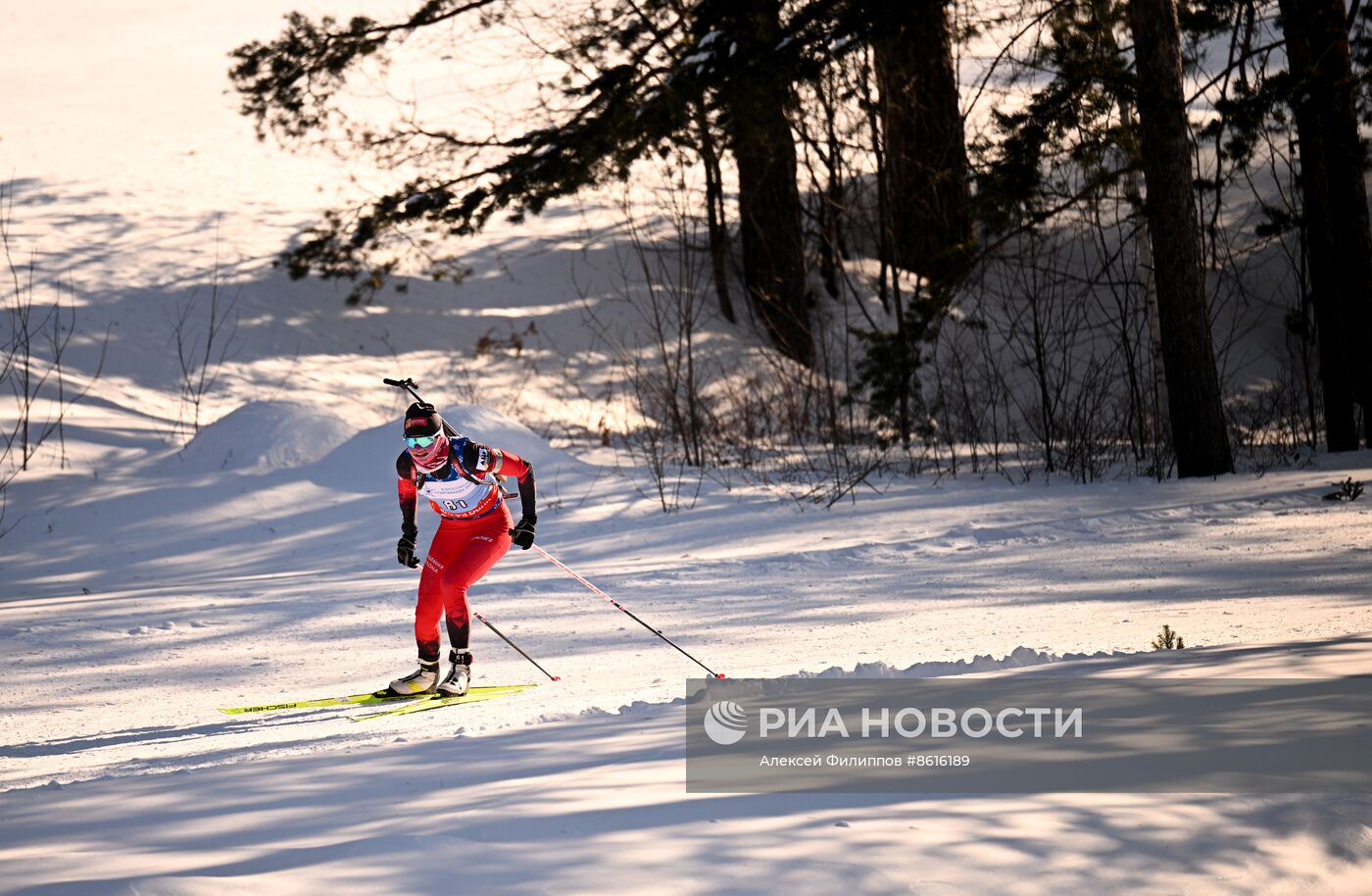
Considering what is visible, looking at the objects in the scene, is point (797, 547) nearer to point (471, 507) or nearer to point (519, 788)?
point (471, 507)

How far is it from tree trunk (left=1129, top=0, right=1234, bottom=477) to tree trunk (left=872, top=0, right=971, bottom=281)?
6.65ft

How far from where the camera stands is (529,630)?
8.49 m

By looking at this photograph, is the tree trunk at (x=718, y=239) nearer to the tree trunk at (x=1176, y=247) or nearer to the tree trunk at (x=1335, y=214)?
the tree trunk at (x=1176, y=247)

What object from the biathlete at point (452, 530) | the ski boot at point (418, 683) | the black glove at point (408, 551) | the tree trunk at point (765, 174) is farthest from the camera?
the tree trunk at point (765, 174)

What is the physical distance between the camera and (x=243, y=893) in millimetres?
3232

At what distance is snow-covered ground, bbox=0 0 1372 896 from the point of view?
3518mm

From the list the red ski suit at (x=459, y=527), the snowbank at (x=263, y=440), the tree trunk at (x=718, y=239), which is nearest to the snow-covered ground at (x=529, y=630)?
the snowbank at (x=263, y=440)

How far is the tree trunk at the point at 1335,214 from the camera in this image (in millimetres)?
14344

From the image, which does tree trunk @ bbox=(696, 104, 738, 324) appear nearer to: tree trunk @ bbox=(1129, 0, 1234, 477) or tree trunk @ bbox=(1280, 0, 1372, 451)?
A: tree trunk @ bbox=(1129, 0, 1234, 477)

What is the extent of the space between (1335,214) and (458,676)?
1305cm

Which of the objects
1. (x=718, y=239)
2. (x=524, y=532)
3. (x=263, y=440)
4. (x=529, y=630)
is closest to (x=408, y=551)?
(x=524, y=532)

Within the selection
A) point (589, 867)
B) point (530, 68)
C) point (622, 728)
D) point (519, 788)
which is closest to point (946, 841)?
point (589, 867)

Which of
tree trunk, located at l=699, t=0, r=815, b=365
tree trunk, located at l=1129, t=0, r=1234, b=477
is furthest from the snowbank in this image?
tree trunk, located at l=1129, t=0, r=1234, b=477

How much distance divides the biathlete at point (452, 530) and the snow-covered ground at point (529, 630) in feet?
1.52
